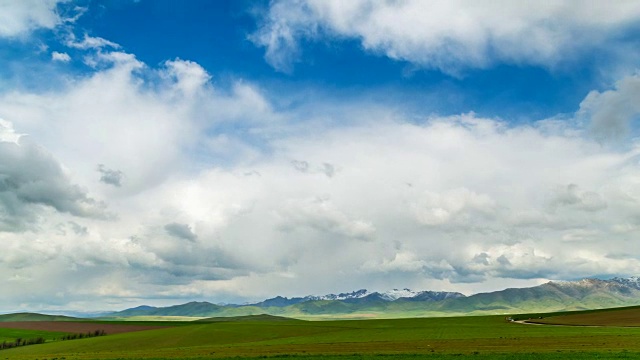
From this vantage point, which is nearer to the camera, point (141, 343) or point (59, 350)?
point (59, 350)

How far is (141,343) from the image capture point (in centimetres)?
12719

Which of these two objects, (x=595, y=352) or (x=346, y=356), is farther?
(x=346, y=356)

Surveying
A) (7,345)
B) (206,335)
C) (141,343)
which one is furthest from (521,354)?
(7,345)

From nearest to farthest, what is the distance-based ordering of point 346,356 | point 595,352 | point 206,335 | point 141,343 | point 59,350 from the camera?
point 595,352, point 346,356, point 59,350, point 141,343, point 206,335

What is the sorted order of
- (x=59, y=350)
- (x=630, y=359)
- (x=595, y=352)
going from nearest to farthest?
(x=630, y=359) < (x=595, y=352) < (x=59, y=350)

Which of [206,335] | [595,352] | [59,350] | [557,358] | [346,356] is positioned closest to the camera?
[557,358]

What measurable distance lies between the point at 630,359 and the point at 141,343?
107998 mm

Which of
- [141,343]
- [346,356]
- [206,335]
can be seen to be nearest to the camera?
[346,356]

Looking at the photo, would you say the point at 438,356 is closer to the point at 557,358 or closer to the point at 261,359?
the point at 557,358

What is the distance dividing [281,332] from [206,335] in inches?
859

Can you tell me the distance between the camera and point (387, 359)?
64688mm

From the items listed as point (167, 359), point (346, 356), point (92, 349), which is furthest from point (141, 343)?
point (346, 356)

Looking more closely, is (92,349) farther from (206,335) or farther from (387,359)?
(387,359)

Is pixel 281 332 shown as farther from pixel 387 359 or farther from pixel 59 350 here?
pixel 387 359
